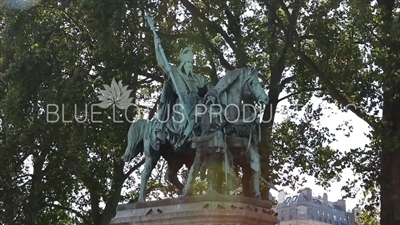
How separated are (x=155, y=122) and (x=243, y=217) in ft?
8.91

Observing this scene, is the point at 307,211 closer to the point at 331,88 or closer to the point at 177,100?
the point at 331,88

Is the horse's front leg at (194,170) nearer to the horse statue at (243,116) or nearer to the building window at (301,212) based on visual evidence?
the horse statue at (243,116)

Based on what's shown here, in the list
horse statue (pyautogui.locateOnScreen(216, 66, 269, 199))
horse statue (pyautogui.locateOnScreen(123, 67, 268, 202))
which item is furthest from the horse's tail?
horse statue (pyautogui.locateOnScreen(216, 66, 269, 199))

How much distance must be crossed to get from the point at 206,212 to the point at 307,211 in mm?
47636

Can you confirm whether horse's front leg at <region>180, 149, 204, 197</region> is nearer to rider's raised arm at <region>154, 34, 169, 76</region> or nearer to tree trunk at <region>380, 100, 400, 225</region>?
rider's raised arm at <region>154, 34, 169, 76</region>

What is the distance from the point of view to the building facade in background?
54.3 metres

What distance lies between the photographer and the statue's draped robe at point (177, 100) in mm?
10742

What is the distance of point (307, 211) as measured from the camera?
55.4 m

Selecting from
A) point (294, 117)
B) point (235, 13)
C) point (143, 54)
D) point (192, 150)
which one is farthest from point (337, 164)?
point (192, 150)

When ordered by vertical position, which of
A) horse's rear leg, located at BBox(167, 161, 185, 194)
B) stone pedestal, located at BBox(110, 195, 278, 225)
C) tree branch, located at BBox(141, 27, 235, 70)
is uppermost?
tree branch, located at BBox(141, 27, 235, 70)

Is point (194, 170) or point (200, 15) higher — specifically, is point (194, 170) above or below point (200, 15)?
below

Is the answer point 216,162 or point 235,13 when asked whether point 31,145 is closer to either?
point 235,13

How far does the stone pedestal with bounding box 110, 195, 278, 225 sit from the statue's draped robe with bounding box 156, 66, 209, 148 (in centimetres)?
130

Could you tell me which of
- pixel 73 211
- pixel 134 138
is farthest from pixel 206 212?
pixel 73 211
